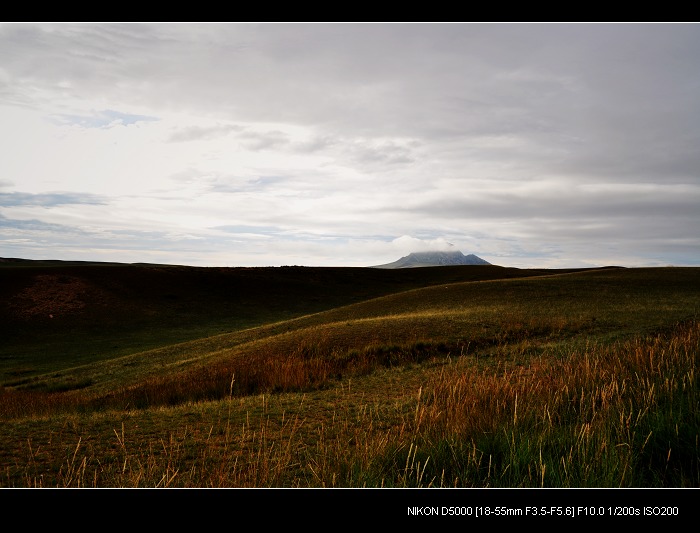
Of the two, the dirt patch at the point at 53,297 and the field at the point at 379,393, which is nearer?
Result: the field at the point at 379,393

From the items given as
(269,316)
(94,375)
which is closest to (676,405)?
(94,375)

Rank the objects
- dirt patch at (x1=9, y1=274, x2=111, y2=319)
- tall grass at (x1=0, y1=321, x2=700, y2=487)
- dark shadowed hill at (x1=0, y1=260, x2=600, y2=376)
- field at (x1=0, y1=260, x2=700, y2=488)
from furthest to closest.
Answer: dirt patch at (x1=9, y1=274, x2=111, y2=319), dark shadowed hill at (x1=0, y1=260, x2=600, y2=376), field at (x1=0, y1=260, x2=700, y2=488), tall grass at (x1=0, y1=321, x2=700, y2=487)

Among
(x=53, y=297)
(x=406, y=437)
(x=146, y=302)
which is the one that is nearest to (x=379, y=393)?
(x=406, y=437)

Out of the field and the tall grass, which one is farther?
the field

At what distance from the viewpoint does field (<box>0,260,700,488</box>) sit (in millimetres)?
5086

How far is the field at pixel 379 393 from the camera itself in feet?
16.7

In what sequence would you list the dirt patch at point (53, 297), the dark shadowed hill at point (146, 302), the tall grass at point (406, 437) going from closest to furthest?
the tall grass at point (406, 437), the dark shadowed hill at point (146, 302), the dirt patch at point (53, 297)

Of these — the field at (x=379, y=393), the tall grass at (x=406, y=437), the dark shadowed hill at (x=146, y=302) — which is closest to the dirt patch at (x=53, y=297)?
the dark shadowed hill at (x=146, y=302)

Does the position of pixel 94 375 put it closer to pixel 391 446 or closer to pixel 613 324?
pixel 391 446

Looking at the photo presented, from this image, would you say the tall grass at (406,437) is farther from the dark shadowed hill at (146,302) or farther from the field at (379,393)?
the dark shadowed hill at (146,302)

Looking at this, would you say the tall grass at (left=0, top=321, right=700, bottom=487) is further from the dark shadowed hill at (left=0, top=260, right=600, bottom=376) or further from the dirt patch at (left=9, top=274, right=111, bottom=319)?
the dirt patch at (left=9, top=274, right=111, bottom=319)

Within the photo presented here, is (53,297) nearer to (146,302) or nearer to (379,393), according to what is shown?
(146,302)

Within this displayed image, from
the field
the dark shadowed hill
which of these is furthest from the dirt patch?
the field

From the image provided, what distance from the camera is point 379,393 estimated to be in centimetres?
1221
